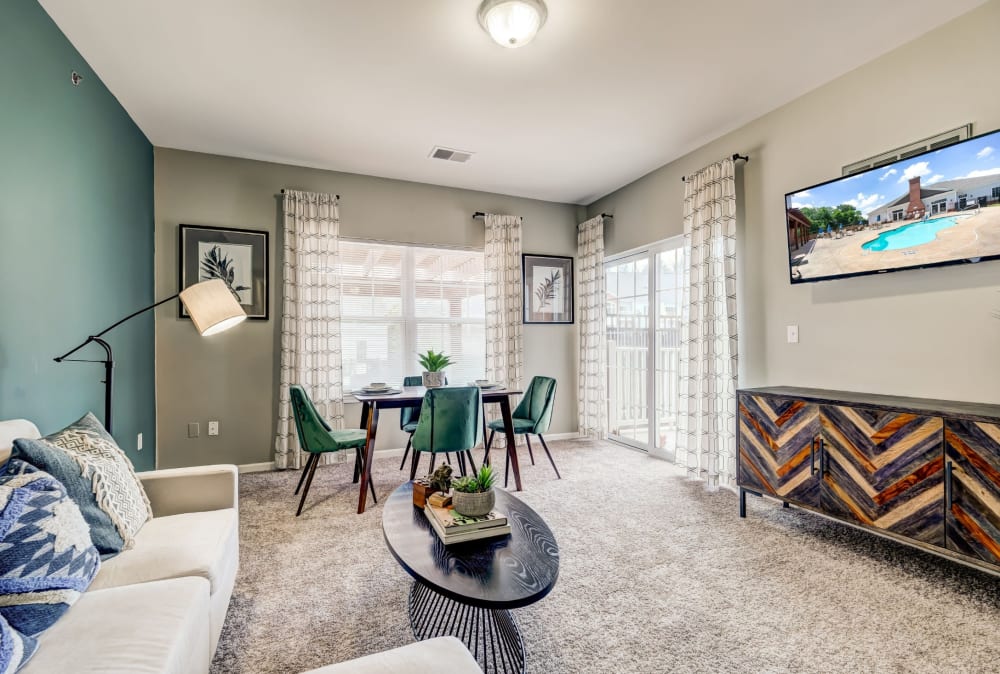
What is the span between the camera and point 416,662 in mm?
960

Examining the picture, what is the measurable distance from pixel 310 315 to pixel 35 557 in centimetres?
312

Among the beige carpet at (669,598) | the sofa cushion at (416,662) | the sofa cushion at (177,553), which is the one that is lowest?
the beige carpet at (669,598)

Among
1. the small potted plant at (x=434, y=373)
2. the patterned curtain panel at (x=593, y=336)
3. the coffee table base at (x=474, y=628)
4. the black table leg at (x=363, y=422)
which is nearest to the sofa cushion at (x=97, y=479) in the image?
the coffee table base at (x=474, y=628)

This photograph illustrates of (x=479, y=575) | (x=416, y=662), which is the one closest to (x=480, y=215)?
(x=479, y=575)

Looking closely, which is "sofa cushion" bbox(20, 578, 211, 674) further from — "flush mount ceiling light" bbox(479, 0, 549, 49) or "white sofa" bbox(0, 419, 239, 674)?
"flush mount ceiling light" bbox(479, 0, 549, 49)

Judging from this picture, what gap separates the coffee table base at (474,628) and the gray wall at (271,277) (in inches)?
110

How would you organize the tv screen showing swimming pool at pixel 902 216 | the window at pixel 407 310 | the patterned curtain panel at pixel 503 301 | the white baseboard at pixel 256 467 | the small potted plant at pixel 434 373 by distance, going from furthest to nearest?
the patterned curtain panel at pixel 503 301 < the window at pixel 407 310 < the white baseboard at pixel 256 467 < the small potted plant at pixel 434 373 < the tv screen showing swimming pool at pixel 902 216

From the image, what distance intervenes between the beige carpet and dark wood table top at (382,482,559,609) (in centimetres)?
41

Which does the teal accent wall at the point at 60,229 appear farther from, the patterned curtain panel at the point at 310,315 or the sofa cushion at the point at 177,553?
the patterned curtain panel at the point at 310,315

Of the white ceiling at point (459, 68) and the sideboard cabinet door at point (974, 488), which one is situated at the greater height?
the white ceiling at point (459, 68)

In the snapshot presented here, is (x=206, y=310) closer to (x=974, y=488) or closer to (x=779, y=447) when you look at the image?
(x=779, y=447)

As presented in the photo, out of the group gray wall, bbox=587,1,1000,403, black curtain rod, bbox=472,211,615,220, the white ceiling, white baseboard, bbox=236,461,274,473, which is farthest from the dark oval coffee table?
black curtain rod, bbox=472,211,615,220

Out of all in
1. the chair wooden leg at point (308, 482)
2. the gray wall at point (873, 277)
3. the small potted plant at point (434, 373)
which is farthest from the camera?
the small potted plant at point (434, 373)

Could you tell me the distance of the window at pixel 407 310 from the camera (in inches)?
178
